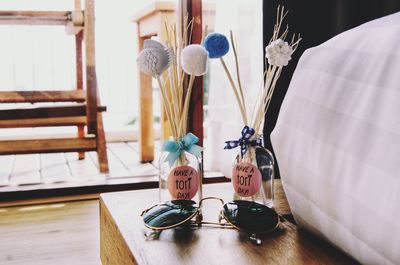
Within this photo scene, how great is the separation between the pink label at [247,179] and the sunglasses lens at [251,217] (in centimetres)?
7

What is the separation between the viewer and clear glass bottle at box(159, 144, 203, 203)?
0.84 m

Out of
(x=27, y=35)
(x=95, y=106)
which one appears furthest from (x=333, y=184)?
(x=27, y=35)

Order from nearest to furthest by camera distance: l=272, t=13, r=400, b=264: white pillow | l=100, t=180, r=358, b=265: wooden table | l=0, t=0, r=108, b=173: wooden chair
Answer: l=272, t=13, r=400, b=264: white pillow, l=100, t=180, r=358, b=265: wooden table, l=0, t=0, r=108, b=173: wooden chair

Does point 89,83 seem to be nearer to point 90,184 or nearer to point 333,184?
point 90,184

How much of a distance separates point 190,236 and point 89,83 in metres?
1.61

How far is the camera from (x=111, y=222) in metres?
0.85

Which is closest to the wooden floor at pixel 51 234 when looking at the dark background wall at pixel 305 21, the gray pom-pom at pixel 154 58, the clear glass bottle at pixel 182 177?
the clear glass bottle at pixel 182 177

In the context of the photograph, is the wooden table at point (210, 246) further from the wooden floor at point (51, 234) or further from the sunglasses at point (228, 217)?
the wooden floor at point (51, 234)

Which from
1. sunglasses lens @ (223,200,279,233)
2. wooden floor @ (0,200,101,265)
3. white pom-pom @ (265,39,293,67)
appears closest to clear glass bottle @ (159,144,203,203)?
sunglasses lens @ (223,200,279,233)

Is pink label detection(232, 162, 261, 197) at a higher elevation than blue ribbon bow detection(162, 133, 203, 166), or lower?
lower

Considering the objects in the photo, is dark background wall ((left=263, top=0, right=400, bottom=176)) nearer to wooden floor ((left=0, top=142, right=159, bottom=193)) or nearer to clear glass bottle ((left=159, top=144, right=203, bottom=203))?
wooden floor ((left=0, top=142, right=159, bottom=193))

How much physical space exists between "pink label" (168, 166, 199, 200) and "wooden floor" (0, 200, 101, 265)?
58cm

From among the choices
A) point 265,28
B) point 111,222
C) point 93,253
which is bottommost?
point 93,253

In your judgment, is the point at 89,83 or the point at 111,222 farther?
the point at 89,83
